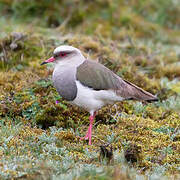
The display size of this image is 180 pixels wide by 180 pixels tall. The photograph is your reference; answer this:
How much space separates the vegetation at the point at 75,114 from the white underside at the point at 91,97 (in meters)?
0.48

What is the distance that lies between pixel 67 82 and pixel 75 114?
1.02 m

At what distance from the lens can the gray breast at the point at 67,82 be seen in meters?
4.98

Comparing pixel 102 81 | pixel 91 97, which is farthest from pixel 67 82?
pixel 102 81

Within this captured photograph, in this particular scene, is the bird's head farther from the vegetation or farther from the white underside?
the vegetation

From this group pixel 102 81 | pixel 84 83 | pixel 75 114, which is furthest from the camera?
pixel 75 114

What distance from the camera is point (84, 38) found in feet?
26.9

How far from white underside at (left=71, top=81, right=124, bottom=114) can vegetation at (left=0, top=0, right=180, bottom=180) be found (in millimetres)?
479

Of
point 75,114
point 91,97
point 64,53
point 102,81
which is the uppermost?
point 64,53

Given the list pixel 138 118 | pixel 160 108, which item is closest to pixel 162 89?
pixel 160 108

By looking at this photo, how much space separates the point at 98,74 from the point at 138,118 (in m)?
1.23

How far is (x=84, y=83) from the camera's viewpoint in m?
4.99

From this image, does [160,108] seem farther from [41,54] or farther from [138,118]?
[41,54]

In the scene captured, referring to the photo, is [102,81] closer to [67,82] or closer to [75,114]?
[67,82]

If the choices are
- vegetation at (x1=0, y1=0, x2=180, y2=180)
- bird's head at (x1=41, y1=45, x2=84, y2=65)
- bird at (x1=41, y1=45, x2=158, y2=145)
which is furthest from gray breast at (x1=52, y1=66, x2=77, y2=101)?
vegetation at (x1=0, y1=0, x2=180, y2=180)
